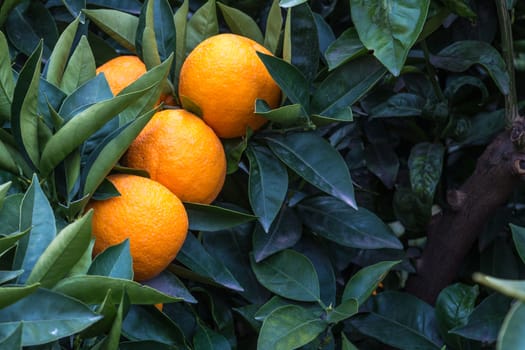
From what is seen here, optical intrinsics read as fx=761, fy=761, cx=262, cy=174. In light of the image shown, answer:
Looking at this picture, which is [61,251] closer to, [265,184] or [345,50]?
[265,184]

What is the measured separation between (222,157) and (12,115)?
0.27 metres

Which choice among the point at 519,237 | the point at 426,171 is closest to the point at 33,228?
the point at 519,237

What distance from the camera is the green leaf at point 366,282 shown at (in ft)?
3.49

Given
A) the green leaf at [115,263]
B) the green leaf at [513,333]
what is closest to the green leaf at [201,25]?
the green leaf at [115,263]

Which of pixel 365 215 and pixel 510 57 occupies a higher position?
pixel 510 57

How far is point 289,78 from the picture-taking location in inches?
39.5

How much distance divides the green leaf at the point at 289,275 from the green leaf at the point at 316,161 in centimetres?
14

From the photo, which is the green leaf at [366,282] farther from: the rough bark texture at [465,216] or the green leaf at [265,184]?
the rough bark texture at [465,216]

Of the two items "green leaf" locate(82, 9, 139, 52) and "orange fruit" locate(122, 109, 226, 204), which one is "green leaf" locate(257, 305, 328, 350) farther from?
"green leaf" locate(82, 9, 139, 52)

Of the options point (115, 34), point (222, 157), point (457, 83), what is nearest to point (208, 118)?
point (222, 157)

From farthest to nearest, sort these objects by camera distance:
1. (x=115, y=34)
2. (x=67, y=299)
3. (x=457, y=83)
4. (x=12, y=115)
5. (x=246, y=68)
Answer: (x=457, y=83), (x=115, y=34), (x=246, y=68), (x=12, y=115), (x=67, y=299)

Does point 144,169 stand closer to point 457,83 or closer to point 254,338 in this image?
point 254,338

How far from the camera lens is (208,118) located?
1.00m

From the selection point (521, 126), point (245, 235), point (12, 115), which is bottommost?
point (245, 235)
